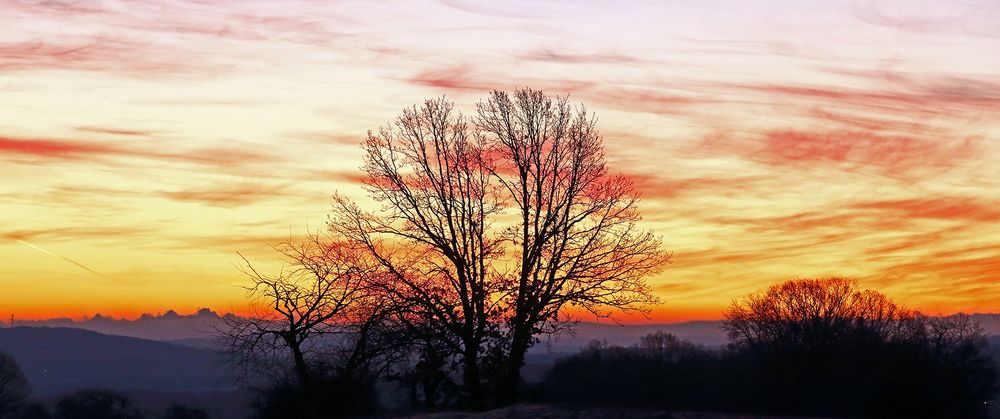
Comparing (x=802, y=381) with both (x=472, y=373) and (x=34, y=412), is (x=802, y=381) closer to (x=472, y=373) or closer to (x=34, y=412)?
(x=472, y=373)

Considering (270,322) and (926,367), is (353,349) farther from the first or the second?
(926,367)

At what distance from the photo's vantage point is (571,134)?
3606cm

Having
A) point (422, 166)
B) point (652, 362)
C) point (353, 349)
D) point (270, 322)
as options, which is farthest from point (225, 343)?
point (652, 362)

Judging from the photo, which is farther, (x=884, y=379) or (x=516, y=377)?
(x=516, y=377)

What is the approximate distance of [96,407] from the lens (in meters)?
104

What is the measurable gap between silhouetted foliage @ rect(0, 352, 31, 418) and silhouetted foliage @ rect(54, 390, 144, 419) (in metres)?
10.6

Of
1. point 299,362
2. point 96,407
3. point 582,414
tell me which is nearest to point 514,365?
point 299,362

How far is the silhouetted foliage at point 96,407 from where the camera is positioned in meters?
98.8

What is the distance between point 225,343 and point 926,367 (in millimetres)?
21106

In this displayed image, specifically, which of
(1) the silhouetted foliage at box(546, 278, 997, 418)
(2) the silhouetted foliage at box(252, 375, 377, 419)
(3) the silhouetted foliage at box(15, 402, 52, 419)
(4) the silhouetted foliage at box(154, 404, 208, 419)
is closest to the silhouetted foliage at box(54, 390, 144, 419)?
(3) the silhouetted foliage at box(15, 402, 52, 419)

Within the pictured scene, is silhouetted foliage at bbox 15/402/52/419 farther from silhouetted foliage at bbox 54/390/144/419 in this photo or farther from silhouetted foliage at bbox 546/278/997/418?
silhouetted foliage at bbox 546/278/997/418

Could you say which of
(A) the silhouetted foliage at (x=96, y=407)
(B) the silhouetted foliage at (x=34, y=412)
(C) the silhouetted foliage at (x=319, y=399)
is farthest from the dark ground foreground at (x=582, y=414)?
(B) the silhouetted foliage at (x=34, y=412)

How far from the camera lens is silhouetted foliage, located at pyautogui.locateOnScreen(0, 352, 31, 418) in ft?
383

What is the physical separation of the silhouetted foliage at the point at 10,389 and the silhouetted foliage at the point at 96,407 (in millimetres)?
10639
